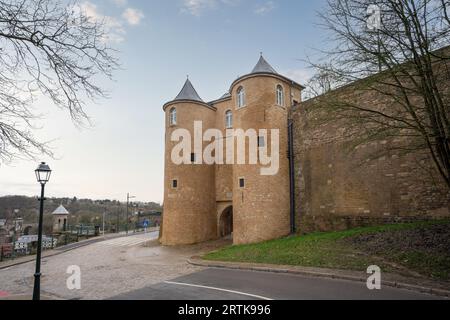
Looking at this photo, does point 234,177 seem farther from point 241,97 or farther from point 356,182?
point 356,182

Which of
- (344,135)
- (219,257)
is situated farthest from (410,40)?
(219,257)

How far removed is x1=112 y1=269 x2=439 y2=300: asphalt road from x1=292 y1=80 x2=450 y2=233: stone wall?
502 cm

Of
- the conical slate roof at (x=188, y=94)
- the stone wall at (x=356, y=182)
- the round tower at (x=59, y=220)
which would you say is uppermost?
the conical slate roof at (x=188, y=94)

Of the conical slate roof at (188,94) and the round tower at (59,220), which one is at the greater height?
the conical slate roof at (188,94)

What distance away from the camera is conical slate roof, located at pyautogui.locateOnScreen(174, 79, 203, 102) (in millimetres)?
23153

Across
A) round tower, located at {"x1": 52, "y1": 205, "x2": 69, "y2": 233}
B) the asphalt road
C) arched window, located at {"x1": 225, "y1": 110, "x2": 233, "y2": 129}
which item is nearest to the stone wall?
the asphalt road

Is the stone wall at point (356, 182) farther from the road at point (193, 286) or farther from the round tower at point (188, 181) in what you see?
the round tower at point (188, 181)

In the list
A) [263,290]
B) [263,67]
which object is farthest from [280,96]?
[263,290]

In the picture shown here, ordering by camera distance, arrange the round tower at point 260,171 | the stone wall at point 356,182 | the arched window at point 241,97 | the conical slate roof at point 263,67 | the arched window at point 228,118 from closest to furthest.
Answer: the stone wall at point 356,182
the round tower at point 260,171
the conical slate roof at point 263,67
the arched window at point 241,97
the arched window at point 228,118

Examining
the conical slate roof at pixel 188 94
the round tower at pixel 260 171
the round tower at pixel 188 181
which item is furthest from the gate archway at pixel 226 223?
the conical slate roof at pixel 188 94

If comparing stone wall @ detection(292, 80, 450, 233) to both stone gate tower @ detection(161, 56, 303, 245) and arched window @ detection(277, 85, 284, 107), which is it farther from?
stone gate tower @ detection(161, 56, 303, 245)

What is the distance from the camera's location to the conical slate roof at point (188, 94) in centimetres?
2315
